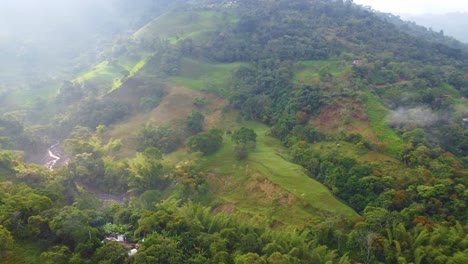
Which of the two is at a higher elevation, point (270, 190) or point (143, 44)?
point (143, 44)

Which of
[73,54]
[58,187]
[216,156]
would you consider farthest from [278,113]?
[73,54]

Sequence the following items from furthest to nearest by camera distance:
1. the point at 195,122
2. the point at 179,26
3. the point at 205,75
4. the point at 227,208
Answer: the point at 179,26 < the point at 205,75 < the point at 195,122 < the point at 227,208

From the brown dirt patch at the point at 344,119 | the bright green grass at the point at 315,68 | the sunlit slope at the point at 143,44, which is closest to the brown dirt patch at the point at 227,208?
the brown dirt patch at the point at 344,119

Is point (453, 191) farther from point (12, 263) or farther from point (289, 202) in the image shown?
point (12, 263)

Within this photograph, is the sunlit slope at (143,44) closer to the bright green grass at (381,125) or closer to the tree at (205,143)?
the tree at (205,143)

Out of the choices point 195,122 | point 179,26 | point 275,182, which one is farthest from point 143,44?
point 275,182

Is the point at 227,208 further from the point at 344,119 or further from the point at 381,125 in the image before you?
the point at 381,125
